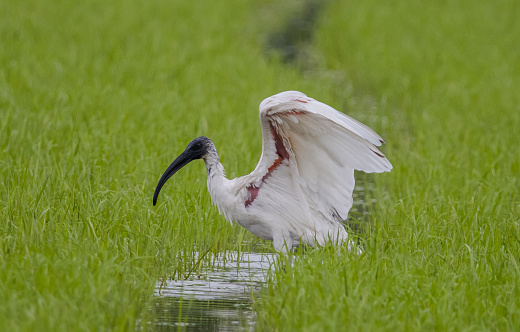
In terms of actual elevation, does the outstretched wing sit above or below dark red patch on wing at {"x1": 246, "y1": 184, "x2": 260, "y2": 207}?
above

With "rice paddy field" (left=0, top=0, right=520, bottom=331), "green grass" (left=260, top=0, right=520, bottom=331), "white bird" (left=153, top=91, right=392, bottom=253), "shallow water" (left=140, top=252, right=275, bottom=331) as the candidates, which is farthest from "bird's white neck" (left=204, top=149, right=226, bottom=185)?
"green grass" (left=260, top=0, right=520, bottom=331)

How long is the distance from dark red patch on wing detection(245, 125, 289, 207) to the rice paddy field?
39cm

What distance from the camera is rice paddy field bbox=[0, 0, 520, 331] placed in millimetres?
3971

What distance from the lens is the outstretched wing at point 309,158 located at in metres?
4.63

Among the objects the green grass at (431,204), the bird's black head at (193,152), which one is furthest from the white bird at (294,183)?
the green grass at (431,204)

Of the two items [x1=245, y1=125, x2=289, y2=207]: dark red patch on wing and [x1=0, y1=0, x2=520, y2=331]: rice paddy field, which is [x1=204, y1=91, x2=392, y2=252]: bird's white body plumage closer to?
[x1=245, y1=125, x2=289, y2=207]: dark red patch on wing

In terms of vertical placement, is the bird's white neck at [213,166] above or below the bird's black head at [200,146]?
below

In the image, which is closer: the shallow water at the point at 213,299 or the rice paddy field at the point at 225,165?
the rice paddy field at the point at 225,165

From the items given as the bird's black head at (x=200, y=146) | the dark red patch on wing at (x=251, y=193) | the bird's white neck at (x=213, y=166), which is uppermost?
the bird's black head at (x=200, y=146)

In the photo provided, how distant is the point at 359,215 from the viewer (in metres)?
6.64

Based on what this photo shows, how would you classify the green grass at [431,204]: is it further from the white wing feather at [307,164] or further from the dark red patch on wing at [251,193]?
the dark red patch on wing at [251,193]

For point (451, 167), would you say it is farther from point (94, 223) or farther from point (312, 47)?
point (312, 47)

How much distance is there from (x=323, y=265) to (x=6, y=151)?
3386mm

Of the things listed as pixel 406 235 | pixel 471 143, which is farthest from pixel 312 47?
pixel 406 235
